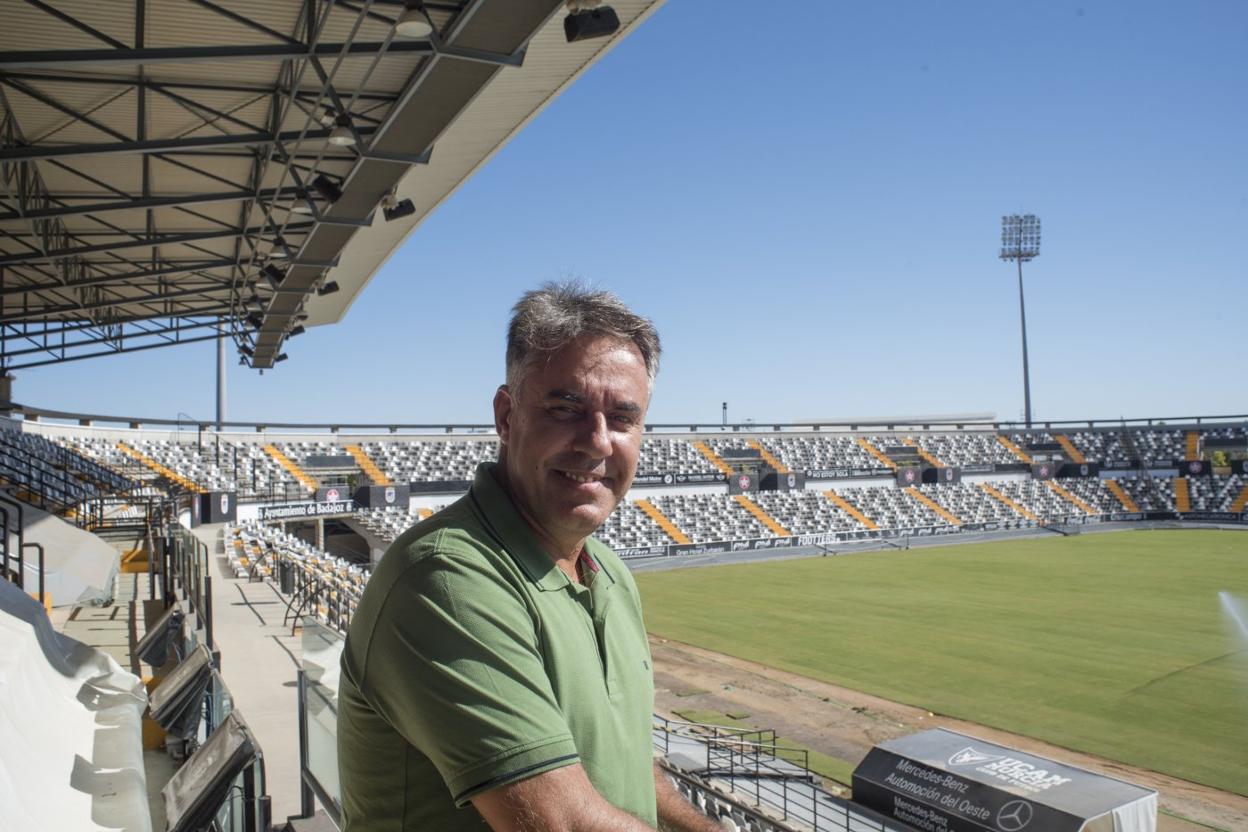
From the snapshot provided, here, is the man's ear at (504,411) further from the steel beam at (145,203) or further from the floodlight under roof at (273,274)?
the floodlight under roof at (273,274)

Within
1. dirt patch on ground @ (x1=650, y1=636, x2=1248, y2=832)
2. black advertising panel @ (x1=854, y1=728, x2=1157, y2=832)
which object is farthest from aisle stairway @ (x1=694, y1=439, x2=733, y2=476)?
black advertising panel @ (x1=854, y1=728, x2=1157, y2=832)

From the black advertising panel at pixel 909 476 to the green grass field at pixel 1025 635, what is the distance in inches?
510

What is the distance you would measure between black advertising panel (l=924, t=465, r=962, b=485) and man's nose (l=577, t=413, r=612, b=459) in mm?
56014

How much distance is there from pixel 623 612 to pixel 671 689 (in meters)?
17.6

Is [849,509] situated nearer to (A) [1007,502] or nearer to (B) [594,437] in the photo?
(A) [1007,502]

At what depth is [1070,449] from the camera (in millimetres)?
60875

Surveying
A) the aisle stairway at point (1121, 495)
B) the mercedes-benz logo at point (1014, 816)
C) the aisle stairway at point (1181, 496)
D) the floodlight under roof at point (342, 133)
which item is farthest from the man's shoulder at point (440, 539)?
the aisle stairway at point (1181, 496)

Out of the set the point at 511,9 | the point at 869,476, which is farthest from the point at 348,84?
the point at 869,476

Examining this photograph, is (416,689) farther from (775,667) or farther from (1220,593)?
(1220,593)

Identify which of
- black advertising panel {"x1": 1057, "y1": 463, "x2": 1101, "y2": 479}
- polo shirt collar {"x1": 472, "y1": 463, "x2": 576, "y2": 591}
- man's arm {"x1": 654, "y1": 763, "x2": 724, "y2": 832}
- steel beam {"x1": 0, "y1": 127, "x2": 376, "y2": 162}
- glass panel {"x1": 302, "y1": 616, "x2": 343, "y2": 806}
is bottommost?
black advertising panel {"x1": 1057, "y1": 463, "x2": 1101, "y2": 479}

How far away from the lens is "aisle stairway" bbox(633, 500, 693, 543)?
4388 centimetres

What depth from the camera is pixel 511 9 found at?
21.4 ft

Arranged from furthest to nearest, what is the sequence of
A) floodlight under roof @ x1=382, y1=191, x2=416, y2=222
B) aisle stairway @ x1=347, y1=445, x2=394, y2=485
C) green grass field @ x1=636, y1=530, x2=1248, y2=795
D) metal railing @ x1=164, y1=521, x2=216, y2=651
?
aisle stairway @ x1=347, y1=445, x2=394, y2=485, green grass field @ x1=636, y1=530, x2=1248, y2=795, floodlight under roof @ x1=382, y1=191, x2=416, y2=222, metal railing @ x1=164, y1=521, x2=216, y2=651

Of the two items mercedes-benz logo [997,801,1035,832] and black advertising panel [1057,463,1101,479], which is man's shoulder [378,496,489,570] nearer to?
mercedes-benz logo [997,801,1035,832]
